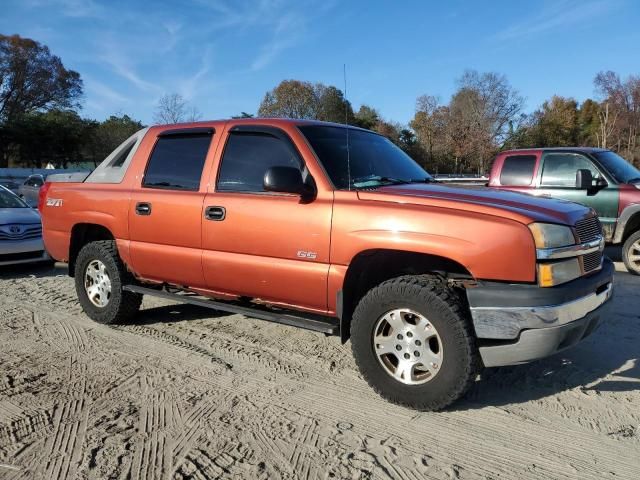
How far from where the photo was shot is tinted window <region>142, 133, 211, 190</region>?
4.51 meters

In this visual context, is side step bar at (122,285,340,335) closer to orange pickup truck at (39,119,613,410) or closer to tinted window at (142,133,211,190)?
orange pickup truck at (39,119,613,410)

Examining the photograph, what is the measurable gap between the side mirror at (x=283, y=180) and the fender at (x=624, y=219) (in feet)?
20.2

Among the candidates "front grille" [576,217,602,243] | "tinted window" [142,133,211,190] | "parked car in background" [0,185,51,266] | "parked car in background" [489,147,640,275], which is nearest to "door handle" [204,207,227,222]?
"tinted window" [142,133,211,190]

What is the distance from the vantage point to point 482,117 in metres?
42.5

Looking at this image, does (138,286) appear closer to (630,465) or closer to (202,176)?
(202,176)

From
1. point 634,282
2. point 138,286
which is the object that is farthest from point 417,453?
point 634,282

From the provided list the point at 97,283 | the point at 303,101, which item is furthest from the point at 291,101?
the point at 97,283

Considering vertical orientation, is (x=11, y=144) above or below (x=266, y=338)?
above

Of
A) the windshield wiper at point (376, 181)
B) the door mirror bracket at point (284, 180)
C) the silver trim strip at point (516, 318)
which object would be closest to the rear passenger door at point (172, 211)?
the door mirror bracket at point (284, 180)

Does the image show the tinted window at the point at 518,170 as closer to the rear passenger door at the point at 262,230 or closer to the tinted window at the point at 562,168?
the tinted window at the point at 562,168

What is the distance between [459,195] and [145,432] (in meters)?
2.50

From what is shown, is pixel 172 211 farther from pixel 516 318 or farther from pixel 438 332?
pixel 516 318

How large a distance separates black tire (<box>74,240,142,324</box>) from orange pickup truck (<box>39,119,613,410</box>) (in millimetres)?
22

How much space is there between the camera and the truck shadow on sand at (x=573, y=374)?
11.8 ft
